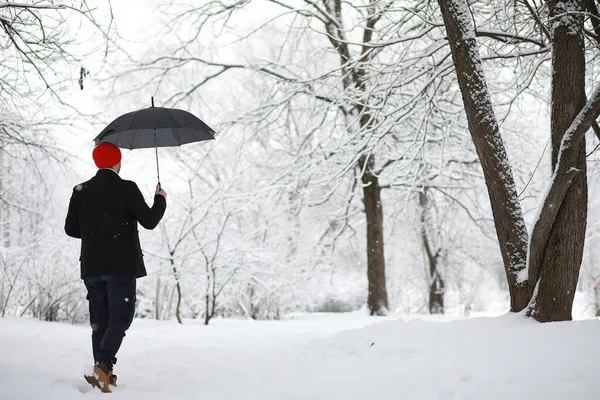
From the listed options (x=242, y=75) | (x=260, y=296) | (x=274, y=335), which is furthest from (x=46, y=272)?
(x=242, y=75)

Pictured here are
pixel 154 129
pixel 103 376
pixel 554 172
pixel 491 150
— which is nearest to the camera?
pixel 103 376

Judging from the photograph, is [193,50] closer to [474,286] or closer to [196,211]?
[196,211]

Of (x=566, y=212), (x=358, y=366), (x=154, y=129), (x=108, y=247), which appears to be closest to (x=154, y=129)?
(x=154, y=129)

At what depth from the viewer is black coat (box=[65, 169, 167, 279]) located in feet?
10.2

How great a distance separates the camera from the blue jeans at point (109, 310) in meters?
3.06

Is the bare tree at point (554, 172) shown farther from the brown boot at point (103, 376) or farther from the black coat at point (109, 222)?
the brown boot at point (103, 376)

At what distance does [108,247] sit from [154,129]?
1.34m

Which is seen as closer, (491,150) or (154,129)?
(491,150)

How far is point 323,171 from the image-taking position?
8.62 meters

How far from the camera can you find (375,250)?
33.1ft

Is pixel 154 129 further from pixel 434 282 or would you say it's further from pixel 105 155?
pixel 434 282

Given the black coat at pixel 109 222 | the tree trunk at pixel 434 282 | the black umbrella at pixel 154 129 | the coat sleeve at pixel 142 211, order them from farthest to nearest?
the tree trunk at pixel 434 282 < the black umbrella at pixel 154 129 < the coat sleeve at pixel 142 211 < the black coat at pixel 109 222

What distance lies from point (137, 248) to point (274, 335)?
2.80 m

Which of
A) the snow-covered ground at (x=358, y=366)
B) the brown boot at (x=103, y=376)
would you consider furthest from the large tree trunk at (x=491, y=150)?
the brown boot at (x=103, y=376)
